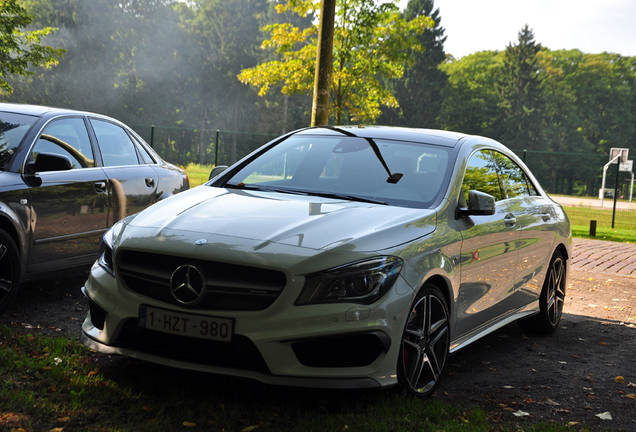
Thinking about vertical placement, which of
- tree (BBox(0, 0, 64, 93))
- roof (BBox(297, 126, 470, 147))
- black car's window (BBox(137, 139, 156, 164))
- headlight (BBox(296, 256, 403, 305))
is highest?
tree (BBox(0, 0, 64, 93))

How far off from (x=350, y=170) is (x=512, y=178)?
176 cm

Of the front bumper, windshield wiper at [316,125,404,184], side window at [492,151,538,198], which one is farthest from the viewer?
side window at [492,151,538,198]

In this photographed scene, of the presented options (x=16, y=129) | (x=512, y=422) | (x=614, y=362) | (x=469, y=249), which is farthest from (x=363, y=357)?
(x=16, y=129)

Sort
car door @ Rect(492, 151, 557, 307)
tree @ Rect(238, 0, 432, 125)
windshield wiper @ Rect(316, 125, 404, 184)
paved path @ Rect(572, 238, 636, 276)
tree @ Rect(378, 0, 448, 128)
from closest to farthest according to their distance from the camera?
windshield wiper @ Rect(316, 125, 404, 184)
car door @ Rect(492, 151, 557, 307)
paved path @ Rect(572, 238, 636, 276)
tree @ Rect(238, 0, 432, 125)
tree @ Rect(378, 0, 448, 128)

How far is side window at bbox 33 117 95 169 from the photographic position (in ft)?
19.2

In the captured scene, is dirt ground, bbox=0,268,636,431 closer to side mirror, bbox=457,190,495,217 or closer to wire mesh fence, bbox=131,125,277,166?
side mirror, bbox=457,190,495,217

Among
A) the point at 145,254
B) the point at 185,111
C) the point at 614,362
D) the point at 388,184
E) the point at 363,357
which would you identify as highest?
the point at 185,111

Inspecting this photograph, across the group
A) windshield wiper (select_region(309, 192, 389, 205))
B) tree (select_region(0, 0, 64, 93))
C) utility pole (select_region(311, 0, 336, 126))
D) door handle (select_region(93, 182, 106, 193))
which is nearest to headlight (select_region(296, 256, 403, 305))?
windshield wiper (select_region(309, 192, 389, 205))

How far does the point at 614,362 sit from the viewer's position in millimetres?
5426

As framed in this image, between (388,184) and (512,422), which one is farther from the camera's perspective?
(388,184)

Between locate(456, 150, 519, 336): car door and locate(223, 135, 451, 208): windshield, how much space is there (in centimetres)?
31

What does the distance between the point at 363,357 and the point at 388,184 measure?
1.49 meters

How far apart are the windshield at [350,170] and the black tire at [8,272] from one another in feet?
5.87

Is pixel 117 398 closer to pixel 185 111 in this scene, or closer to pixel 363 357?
pixel 363 357
